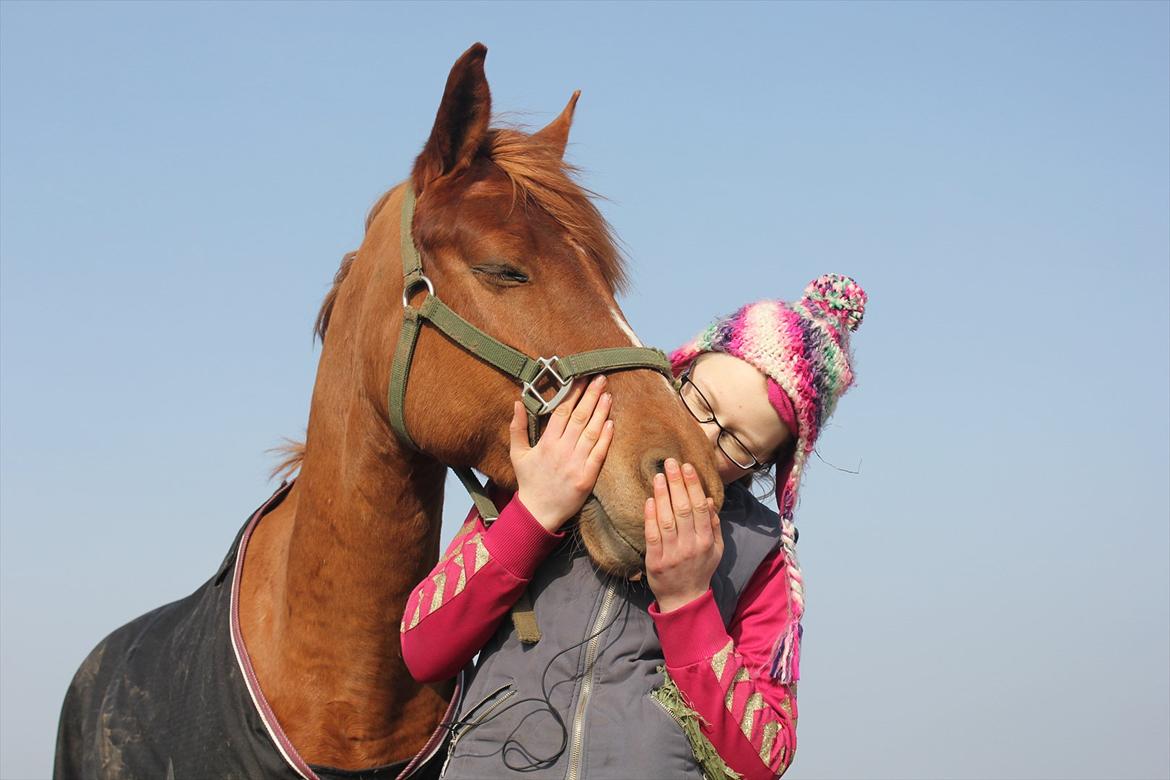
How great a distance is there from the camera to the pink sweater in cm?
227

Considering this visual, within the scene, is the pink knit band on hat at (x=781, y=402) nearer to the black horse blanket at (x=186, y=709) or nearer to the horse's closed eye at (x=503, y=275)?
the horse's closed eye at (x=503, y=275)

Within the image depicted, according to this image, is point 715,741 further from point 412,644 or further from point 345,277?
point 345,277

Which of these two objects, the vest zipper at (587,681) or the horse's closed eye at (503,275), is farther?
the horse's closed eye at (503,275)

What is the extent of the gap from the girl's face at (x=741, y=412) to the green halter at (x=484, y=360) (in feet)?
0.78

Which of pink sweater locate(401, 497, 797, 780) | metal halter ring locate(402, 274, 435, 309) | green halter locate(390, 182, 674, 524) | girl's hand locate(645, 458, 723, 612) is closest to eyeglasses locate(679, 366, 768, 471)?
green halter locate(390, 182, 674, 524)

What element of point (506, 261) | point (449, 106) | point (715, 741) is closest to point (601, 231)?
point (506, 261)

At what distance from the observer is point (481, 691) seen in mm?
2404

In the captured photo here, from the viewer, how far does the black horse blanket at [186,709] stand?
269 cm

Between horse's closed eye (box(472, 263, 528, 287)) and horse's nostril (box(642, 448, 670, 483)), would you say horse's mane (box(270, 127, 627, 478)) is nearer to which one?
horse's closed eye (box(472, 263, 528, 287))

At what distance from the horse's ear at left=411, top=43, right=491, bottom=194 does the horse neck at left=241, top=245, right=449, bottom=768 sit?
0.54 metres

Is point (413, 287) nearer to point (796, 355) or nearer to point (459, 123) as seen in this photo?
point (459, 123)

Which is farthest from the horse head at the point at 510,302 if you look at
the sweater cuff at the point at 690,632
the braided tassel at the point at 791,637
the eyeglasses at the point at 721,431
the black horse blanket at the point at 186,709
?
the black horse blanket at the point at 186,709

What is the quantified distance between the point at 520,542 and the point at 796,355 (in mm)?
836

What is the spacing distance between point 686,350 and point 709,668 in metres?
0.97
